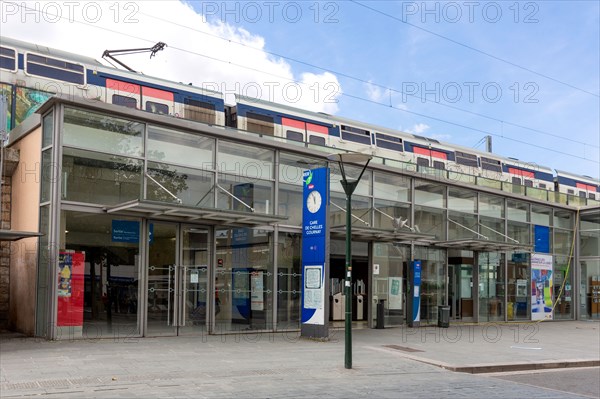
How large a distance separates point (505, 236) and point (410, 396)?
59.7 ft

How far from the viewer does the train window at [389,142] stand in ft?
87.8

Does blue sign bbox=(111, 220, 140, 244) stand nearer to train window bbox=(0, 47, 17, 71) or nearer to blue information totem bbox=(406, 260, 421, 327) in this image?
train window bbox=(0, 47, 17, 71)

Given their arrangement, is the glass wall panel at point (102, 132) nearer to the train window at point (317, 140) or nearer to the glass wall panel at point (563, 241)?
the train window at point (317, 140)

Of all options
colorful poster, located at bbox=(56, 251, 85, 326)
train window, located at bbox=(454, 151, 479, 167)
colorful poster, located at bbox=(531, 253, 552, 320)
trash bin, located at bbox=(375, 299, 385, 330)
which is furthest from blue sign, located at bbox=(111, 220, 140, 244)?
colorful poster, located at bbox=(531, 253, 552, 320)

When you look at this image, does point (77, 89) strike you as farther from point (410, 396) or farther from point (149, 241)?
point (410, 396)

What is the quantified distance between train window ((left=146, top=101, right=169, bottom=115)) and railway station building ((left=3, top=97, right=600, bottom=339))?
3.28m

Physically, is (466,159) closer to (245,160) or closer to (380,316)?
(380,316)

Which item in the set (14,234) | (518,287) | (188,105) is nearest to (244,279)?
(188,105)

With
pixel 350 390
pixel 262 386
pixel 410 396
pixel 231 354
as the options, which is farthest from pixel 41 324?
pixel 410 396

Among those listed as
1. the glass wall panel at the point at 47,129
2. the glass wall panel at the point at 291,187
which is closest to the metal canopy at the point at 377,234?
the glass wall panel at the point at 291,187

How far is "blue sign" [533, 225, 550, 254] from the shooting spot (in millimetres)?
28808

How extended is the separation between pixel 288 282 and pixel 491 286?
1093cm

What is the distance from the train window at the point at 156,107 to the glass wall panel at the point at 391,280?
331 inches

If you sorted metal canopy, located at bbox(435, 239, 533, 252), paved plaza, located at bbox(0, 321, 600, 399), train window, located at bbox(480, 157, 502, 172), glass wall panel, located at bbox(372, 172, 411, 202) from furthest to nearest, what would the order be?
train window, located at bbox(480, 157, 502, 172) → metal canopy, located at bbox(435, 239, 533, 252) → glass wall panel, located at bbox(372, 172, 411, 202) → paved plaza, located at bbox(0, 321, 600, 399)
